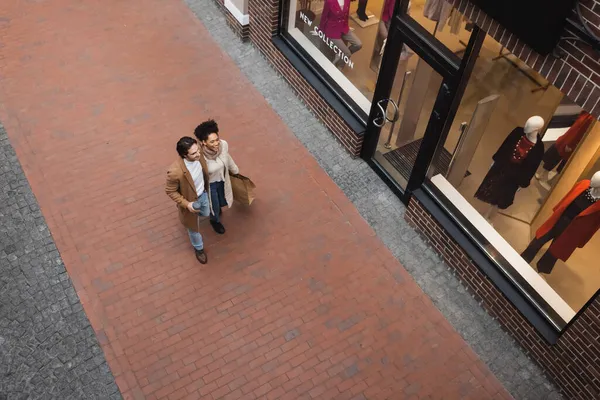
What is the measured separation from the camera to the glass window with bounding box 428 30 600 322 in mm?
5746

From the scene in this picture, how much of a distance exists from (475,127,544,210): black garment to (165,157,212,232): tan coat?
10.9 ft

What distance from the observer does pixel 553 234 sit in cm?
622

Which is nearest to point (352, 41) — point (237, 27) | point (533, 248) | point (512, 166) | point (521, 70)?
point (237, 27)

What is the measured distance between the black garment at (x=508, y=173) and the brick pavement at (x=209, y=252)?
1436 mm

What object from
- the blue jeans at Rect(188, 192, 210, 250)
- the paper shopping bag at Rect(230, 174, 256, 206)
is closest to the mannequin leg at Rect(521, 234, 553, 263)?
the paper shopping bag at Rect(230, 174, 256, 206)

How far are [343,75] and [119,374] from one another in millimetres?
5007

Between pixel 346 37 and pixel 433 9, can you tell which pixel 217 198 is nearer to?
pixel 346 37

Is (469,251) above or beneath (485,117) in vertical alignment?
beneath

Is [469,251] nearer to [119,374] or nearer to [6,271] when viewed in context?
[119,374]

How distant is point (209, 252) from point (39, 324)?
207 cm

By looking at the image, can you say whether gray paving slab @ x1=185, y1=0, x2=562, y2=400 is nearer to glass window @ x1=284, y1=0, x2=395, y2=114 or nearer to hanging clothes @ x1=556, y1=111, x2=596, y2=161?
glass window @ x1=284, y1=0, x2=395, y2=114

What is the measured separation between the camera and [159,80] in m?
9.16

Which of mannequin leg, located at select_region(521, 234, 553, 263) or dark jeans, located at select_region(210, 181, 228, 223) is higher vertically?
Answer: mannequin leg, located at select_region(521, 234, 553, 263)

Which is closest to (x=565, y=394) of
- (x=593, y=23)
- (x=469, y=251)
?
(x=469, y=251)
